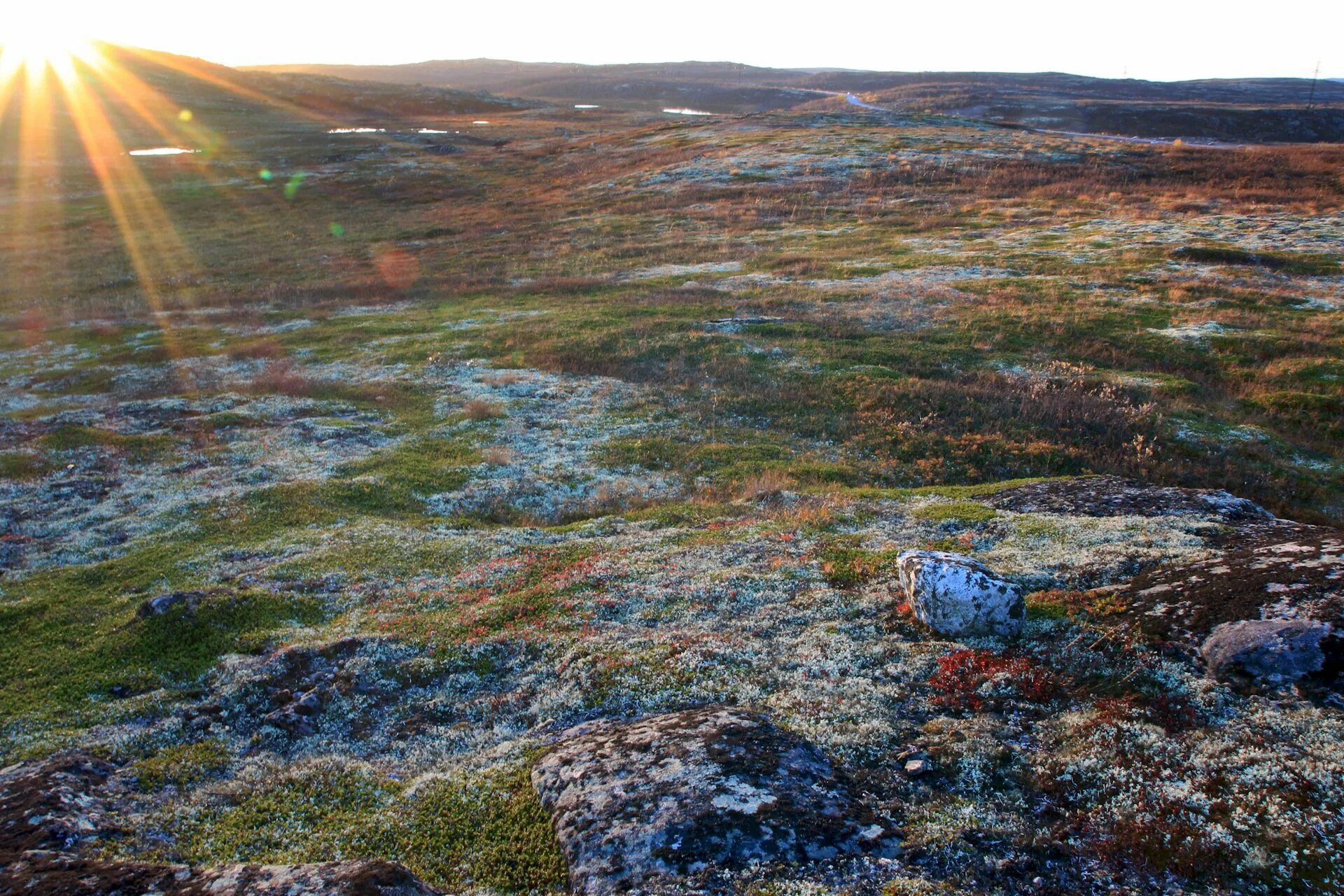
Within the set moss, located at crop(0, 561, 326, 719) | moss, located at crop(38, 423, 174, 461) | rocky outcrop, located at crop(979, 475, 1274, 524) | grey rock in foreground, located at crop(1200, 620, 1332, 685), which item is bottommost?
moss, located at crop(0, 561, 326, 719)

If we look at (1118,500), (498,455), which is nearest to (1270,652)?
(1118,500)

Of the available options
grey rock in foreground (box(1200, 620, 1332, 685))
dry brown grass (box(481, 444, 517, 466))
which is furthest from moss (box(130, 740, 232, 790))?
grey rock in foreground (box(1200, 620, 1332, 685))

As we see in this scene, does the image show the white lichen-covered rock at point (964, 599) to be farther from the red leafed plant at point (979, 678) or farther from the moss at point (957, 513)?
the moss at point (957, 513)

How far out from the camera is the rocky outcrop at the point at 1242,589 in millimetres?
10102

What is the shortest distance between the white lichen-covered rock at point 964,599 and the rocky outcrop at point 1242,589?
1.75m

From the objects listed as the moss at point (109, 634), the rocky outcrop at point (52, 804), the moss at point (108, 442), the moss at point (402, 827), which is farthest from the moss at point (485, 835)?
the moss at point (108, 442)

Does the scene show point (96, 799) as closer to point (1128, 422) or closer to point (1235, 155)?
point (1128, 422)

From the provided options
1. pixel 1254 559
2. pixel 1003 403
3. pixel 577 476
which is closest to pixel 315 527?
pixel 577 476

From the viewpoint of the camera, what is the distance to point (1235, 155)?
68.2 metres

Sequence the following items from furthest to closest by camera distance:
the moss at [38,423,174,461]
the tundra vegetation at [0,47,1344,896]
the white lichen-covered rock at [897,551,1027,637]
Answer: the moss at [38,423,174,461]
the white lichen-covered rock at [897,551,1027,637]
the tundra vegetation at [0,47,1344,896]

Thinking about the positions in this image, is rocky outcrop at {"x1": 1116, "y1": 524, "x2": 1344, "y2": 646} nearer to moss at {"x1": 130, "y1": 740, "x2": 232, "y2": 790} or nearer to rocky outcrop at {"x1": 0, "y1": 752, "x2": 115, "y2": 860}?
moss at {"x1": 130, "y1": 740, "x2": 232, "y2": 790}

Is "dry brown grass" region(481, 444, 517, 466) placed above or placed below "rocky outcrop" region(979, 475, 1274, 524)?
below

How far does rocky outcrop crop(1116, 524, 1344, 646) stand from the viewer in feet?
33.1

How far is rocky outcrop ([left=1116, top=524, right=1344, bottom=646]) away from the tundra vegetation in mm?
104
